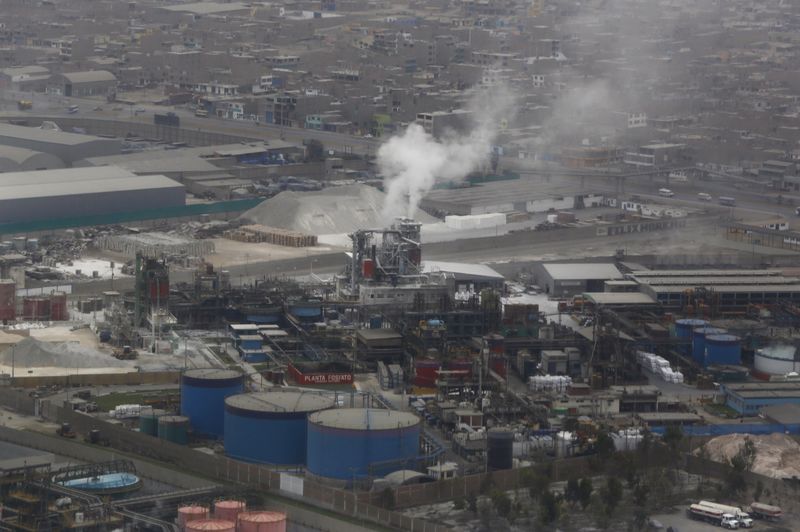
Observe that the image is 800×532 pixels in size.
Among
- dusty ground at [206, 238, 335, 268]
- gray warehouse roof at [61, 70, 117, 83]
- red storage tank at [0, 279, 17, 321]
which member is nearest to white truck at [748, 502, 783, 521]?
red storage tank at [0, 279, 17, 321]

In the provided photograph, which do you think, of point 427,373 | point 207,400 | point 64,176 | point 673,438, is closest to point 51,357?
point 207,400

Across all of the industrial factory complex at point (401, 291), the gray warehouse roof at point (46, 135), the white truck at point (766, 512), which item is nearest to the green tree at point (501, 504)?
the industrial factory complex at point (401, 291)

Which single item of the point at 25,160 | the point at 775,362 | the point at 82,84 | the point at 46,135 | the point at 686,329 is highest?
the point at 82,84

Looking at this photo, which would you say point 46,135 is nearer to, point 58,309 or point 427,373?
point 58,309

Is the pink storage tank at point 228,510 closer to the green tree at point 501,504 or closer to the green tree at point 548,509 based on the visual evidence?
the green tree at point 501,504

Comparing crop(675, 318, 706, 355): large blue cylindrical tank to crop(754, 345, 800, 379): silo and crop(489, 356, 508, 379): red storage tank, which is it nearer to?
crop(754, 345, 800, 379): silo

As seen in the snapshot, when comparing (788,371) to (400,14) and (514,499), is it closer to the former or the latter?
(514,499)
